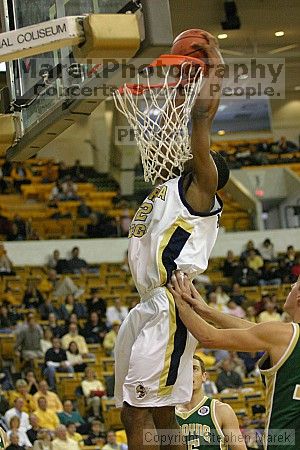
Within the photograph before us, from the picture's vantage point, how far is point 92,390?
13547 mm

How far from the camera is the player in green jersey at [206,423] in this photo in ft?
20.3

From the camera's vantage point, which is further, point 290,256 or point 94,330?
point 290,256

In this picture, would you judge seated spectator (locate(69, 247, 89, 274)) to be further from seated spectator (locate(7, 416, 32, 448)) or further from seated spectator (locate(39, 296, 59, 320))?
seated spectator (locate(7, 416, 32, 448))

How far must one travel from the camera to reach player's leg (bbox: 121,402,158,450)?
4457mm

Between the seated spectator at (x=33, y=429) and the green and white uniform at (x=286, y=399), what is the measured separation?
7.88m

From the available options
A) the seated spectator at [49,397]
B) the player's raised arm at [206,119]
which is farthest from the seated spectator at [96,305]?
the player's raised arm at [206,119]

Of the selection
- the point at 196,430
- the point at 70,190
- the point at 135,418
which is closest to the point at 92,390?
the point at 196,430

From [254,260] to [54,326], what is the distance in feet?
18.1

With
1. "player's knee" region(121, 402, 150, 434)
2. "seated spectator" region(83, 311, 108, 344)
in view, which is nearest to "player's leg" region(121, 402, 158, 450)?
"player's knee" region(121, 402, 150, 434)

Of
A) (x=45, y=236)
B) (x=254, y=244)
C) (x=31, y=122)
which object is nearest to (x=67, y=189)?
(x=45, y=236)

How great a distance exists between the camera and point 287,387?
412 cm

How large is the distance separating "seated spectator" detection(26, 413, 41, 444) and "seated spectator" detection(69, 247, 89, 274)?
6.10 metres

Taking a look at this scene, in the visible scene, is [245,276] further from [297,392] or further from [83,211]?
[297,392]

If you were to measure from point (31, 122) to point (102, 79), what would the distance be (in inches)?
39.8
